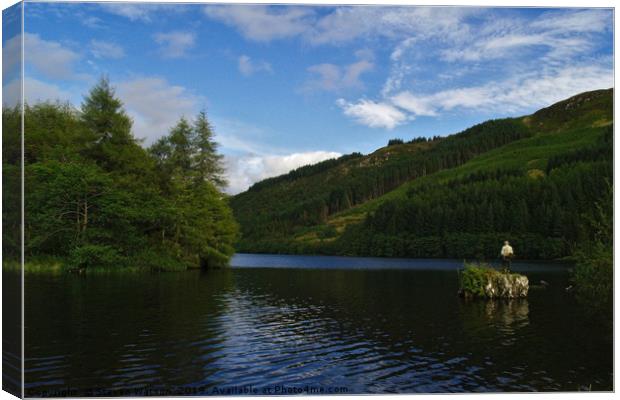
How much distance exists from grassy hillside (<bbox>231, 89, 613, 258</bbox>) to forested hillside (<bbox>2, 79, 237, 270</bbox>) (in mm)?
42981

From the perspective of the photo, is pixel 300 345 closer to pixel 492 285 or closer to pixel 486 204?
pixel 492 285

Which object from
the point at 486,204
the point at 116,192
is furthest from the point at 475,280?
the point at 486,204

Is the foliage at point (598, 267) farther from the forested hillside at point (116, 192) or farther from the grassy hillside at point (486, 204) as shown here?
the forested hillside at point (116, 192)

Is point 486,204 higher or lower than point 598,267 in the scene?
higher

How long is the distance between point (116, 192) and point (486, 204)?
89.4 m

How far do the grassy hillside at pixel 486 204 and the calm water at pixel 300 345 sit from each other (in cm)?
3805

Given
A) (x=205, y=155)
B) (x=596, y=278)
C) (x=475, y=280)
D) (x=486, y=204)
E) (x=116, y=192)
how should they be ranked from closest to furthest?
(x=596, y=278) → (x=475, y=280) → (x=116, y=192) → (x=205, y=155) → (x=486, y=204)

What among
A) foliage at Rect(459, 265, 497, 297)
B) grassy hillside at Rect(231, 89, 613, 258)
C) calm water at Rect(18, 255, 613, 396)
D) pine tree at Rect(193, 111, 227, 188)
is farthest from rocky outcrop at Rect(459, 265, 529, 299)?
pine tree at Rect(193, 111, 227, 188)

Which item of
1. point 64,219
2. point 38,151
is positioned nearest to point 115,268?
point 64,219

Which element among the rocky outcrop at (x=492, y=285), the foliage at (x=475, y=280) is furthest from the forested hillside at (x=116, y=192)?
the rocky outcrop at (x=492, y=285)

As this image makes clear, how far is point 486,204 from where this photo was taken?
4781 inches

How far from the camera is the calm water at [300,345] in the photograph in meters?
14.5

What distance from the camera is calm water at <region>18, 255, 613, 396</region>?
14.5 meters

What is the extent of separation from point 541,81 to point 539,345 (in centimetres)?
1079
